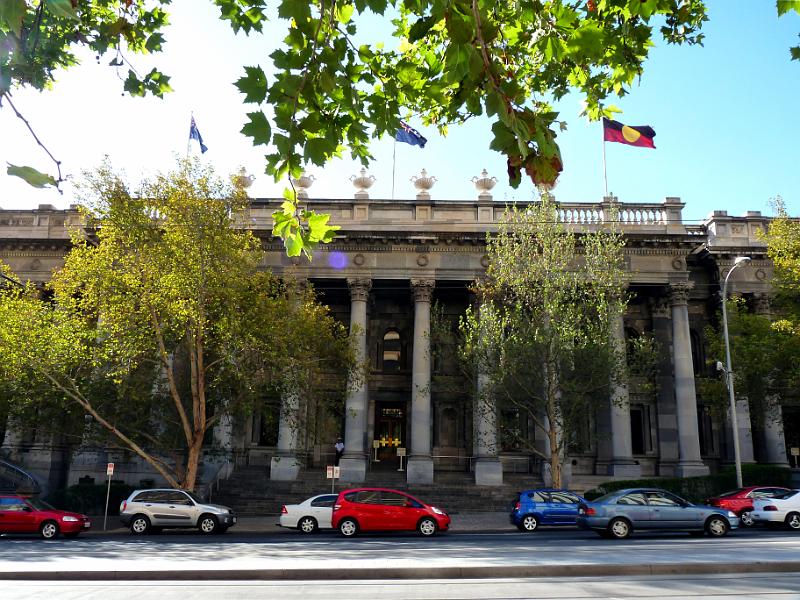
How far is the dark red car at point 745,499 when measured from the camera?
2314 centimetres

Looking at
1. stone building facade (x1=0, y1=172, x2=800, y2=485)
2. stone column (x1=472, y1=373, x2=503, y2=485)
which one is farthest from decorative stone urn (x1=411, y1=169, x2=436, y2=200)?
stone column (x1=472, y1=373, x2=503, y2=485)

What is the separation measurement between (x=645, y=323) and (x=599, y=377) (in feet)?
41.6

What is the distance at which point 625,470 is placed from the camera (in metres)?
32.8

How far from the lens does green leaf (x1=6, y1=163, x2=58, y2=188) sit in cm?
336

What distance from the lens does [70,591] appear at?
796cm

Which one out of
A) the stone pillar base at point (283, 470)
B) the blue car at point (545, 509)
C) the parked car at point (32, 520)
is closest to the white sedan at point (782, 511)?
the blue car at point (545, 509)

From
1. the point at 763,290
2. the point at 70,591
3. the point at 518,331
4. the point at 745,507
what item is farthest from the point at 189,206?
the point at 763,290

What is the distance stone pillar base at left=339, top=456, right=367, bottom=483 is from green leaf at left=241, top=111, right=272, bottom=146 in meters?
28.6

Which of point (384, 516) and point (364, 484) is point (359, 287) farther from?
point (384, 516)

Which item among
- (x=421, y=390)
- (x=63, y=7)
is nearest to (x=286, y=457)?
(x=421, y=390)

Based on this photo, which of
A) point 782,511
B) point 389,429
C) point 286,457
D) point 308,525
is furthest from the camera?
point 389,429

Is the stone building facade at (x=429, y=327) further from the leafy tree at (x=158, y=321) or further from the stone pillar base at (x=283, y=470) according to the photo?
the leafy tree at (x=158, y=321)

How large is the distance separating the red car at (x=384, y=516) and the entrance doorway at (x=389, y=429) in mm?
15810

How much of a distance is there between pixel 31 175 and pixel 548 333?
986 inches
